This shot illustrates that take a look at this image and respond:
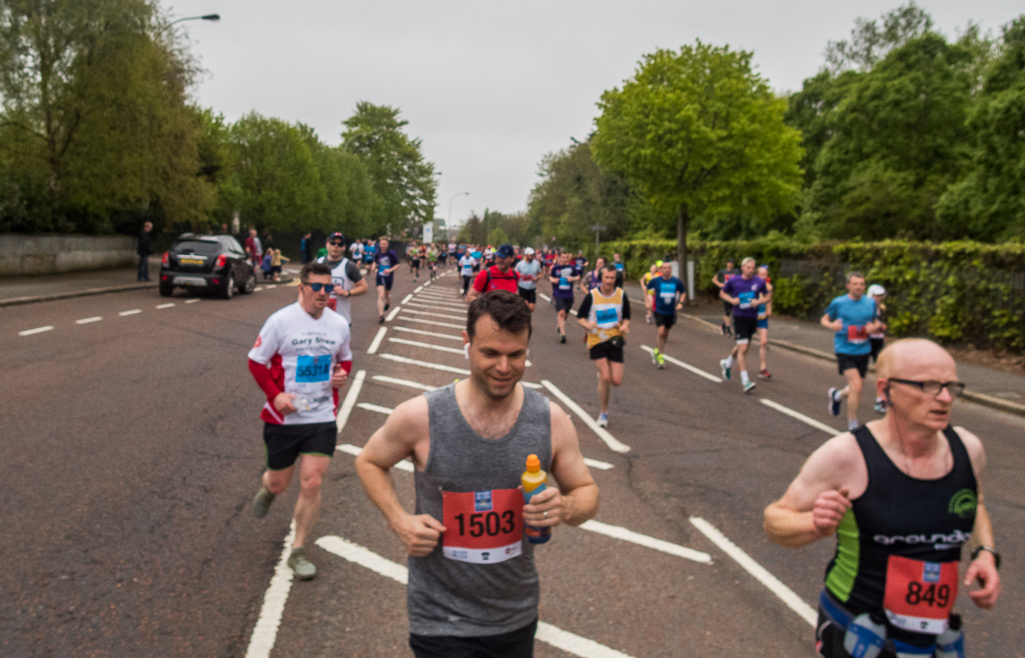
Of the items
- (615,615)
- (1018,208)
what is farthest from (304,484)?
(1018,208)

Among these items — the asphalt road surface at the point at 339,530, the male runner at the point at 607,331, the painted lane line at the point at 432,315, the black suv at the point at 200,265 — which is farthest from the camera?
the black suv at the point at 200,265

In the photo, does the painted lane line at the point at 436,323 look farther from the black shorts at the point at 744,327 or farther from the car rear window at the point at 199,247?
the black shorts at the point at 744,327

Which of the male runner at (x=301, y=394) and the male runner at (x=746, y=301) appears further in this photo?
the male runner at (x=746, y=301)

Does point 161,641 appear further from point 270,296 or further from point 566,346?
point 270,296

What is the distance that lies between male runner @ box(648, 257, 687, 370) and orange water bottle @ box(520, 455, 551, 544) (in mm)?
10832

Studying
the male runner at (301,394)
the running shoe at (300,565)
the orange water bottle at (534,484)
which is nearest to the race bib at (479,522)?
the orange water bottle at (534,484)

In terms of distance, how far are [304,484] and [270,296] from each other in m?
20.3

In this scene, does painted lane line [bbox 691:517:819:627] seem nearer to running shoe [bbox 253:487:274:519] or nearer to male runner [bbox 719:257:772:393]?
running shoe [bbox 253:487:274:519]

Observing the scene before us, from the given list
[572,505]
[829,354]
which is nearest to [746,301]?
[829,354]

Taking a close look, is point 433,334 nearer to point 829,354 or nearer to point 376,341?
point 376,341

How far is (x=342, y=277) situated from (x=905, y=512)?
369 inches

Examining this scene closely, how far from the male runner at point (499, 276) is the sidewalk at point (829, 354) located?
244 inches

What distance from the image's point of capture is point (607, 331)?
28.4ft

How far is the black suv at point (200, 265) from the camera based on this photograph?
66.8ft
